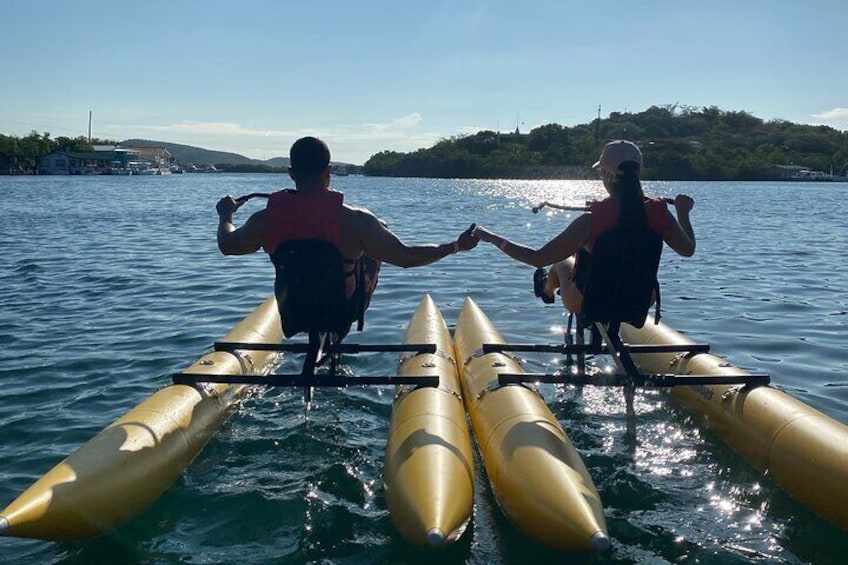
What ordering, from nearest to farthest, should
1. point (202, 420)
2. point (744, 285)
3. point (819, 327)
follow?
point (202, 420)
point (819, 327)
point (744, 285)

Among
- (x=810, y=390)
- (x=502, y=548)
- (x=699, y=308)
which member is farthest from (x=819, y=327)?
(x=502, y=548)

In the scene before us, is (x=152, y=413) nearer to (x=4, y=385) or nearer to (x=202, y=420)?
(x=202, y=420)

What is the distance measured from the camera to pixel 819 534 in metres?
4.59

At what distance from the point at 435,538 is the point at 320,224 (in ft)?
8.46

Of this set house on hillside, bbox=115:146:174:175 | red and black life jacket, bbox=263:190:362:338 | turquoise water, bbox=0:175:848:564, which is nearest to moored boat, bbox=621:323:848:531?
turquoise water, bbox=0:175:848:564

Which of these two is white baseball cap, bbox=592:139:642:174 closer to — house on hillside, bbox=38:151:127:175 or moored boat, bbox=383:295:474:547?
moored boat, bbox=383:295:474:547

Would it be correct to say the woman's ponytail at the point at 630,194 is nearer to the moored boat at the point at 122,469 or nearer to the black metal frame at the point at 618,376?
the black metal frame at the point at 618,376

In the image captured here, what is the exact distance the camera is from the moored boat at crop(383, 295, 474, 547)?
3932 millimetres

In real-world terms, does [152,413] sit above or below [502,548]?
Answer: above

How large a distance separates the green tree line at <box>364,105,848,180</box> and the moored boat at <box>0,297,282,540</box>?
361 feet

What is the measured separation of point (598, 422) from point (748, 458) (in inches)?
56.4

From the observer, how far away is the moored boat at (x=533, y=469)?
A: 3.94 m

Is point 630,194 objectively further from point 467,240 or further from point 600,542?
point 600,542

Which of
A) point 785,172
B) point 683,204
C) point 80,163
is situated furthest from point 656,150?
point 683,204
